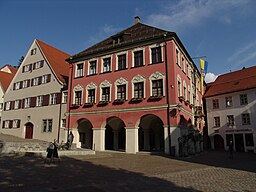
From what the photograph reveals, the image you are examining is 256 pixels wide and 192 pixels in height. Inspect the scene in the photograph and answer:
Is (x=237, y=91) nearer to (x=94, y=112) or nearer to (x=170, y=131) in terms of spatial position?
(x=170, y=131)

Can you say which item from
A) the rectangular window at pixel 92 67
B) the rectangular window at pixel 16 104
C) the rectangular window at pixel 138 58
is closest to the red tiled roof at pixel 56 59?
the rectangular window at pixel 92 67

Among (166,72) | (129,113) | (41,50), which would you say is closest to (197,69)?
(166,72)

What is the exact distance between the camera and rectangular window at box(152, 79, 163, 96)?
23.1m

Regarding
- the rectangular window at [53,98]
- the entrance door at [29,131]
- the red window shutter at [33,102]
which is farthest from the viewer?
the red window shutter at [33,102]

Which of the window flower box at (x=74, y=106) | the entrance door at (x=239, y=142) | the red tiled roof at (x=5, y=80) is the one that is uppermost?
the red tiled roof at (x=5, y=80)

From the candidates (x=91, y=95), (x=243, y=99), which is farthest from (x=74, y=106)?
(x=243, y=99)

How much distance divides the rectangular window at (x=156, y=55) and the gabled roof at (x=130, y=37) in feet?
4.03

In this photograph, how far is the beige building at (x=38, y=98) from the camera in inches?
1240

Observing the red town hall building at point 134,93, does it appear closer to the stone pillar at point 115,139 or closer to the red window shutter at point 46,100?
the stone pillar at point 115,139

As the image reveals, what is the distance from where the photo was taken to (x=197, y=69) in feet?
117

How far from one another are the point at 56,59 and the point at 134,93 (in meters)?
18.2

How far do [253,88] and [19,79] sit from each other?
3514 centimetres

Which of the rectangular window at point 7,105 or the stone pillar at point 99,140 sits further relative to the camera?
the rectangular window at point 7,105

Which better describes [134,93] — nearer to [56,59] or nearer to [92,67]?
[92,67]
